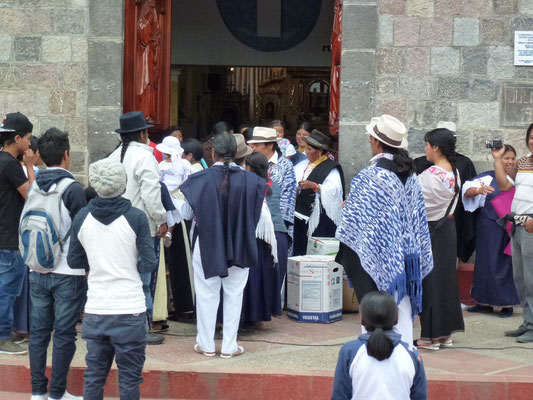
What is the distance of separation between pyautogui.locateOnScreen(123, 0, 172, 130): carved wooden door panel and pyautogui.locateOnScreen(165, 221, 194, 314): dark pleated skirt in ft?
7.20

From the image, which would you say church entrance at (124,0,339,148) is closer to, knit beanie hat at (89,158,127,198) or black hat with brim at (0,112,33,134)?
black hat with brim at (0,112,33,134)

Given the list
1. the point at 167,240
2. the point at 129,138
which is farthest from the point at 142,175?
the point at 167,240

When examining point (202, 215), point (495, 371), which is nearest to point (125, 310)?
point (202, 215)

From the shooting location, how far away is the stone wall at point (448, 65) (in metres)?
9.09

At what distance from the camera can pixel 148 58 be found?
9648 millimetres

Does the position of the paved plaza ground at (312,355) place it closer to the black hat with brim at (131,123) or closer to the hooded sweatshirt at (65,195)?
the hooded sweatshirt at (65,195)

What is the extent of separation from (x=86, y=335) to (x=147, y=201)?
5.75 feet

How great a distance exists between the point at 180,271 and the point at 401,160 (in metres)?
2.73

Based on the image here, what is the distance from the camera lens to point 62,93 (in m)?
9.40

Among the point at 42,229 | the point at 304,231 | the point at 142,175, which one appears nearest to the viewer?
the point at 42,229

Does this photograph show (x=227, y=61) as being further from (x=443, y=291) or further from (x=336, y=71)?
(x=443, y=291)

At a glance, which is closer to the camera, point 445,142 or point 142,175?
point 142,175

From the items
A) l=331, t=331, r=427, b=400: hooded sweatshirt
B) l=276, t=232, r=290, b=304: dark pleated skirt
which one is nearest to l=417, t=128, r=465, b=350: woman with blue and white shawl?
l=276, t=232, r=290, b=304: dark pleated skirt

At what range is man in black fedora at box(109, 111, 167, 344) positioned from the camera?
257 inches
